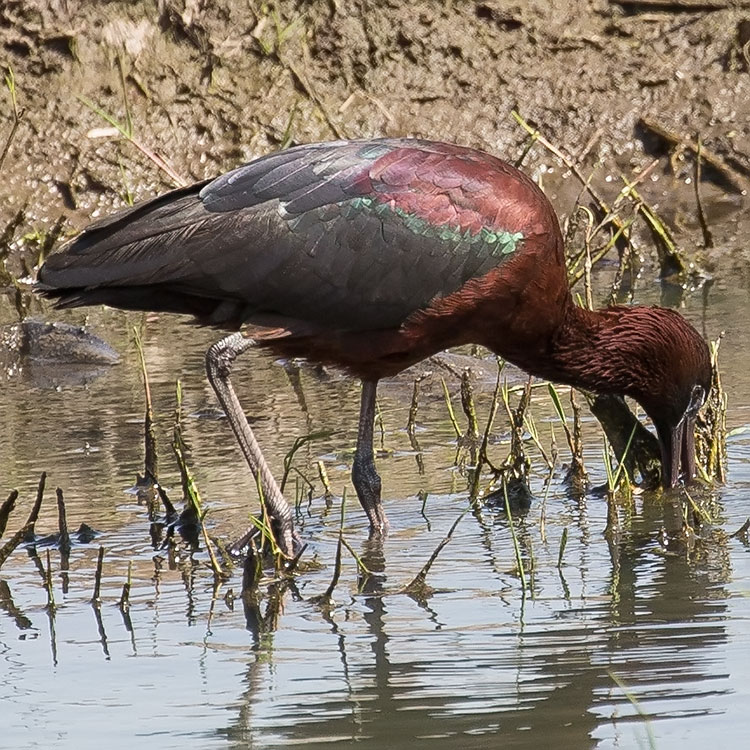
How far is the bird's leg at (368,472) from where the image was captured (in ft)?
20.3

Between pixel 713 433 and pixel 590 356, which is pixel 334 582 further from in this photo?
pixel 713 433

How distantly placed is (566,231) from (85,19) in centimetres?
444

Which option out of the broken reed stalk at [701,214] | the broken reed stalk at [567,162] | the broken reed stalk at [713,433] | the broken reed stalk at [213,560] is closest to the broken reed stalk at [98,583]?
the broken reed stalk at [213,560]

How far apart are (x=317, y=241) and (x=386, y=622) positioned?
161 centimetres

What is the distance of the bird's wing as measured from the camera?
19.7 feet

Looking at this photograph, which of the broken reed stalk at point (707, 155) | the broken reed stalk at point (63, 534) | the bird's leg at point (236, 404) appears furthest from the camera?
the broken reed stalk at point (707, 155)

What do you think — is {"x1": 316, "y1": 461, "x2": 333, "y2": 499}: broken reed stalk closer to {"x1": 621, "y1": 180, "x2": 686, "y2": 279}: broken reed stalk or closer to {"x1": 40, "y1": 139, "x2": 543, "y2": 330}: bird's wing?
{"x1": 40, "y1": 139, "x2": 543, "y2": 330}: bird's wing

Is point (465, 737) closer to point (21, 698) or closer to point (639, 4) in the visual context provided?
point (21, 698)

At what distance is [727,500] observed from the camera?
20.8ft

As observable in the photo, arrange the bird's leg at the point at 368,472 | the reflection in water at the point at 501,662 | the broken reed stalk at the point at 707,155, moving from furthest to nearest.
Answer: the broken reed stalk at the point at 707,155, the bird's leg at the point at 368,472, the reflection in water at the point at 501,662

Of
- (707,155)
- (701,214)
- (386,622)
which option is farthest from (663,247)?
(386,622)

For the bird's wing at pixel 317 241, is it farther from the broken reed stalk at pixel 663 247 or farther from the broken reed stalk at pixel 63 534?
the broken reed stalk at pixel 663 247

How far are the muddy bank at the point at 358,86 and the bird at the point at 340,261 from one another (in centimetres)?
453

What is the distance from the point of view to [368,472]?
6.36 meters
